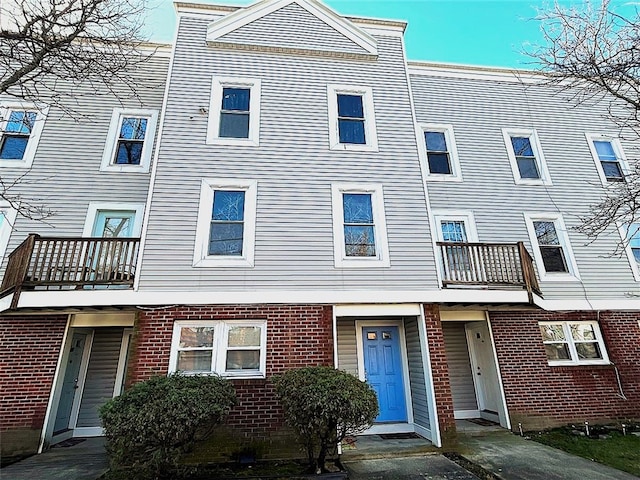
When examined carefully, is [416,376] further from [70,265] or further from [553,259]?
[70,265]

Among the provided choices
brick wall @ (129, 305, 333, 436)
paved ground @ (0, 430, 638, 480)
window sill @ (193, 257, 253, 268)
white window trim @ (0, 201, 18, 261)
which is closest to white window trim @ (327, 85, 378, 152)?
window sill @ (193, 257, 253, 268)

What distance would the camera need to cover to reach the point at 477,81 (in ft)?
38.3

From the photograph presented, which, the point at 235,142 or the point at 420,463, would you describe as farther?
the point at 235,142

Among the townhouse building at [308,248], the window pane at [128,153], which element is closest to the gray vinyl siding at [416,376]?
the townhouse building at [308,248]

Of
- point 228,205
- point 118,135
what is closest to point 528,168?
point 228,205

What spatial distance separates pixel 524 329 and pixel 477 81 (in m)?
8.18

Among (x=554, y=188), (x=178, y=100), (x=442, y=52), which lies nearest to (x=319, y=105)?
(x=178, y=100)

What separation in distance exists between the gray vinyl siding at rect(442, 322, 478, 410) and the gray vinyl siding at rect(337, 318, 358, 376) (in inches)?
117

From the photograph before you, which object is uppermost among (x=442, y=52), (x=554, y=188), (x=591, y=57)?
(x=442, y=52)

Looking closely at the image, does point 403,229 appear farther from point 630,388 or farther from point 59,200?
point 59,200

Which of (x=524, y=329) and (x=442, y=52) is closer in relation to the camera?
(x=524, y=329)

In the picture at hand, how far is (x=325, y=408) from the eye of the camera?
5.16m

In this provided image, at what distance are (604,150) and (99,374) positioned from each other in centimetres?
1654

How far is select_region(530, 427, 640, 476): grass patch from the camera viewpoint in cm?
614
